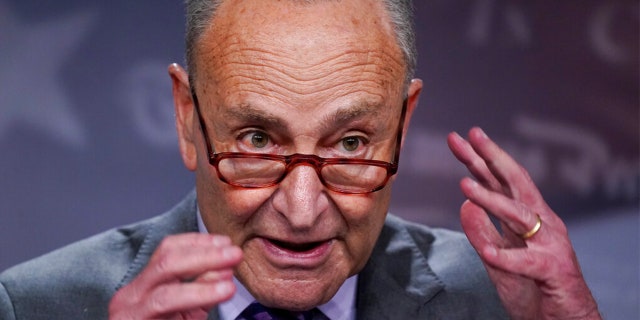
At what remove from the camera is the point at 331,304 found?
2.50 meters

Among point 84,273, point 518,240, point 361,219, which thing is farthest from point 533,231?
point 84,273

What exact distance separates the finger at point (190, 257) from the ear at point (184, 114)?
0.55m

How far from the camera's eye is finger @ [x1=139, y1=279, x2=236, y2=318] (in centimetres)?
181

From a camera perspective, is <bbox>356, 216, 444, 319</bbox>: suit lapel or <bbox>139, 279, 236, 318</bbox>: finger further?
<bbox>356, 216, 444, 319</bbox>: suit lapel

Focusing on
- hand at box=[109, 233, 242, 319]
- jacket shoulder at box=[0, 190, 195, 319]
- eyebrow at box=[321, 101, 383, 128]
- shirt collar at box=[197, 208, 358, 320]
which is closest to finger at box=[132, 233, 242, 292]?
hand at box=[109, 233, 242, 319]

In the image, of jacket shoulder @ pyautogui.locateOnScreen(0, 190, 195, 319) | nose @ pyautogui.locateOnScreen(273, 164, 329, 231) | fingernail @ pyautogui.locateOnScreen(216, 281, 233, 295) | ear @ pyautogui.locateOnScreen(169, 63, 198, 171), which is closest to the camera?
fingernail @ pyautogui.locateOnScreen(216, 281, 233, 295)

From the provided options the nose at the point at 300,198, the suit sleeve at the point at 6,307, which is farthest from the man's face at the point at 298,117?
the suit sleeve at the point at 6,307

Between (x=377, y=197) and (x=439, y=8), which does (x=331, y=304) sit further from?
(x=439, y=8)

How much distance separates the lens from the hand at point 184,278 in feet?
5.95

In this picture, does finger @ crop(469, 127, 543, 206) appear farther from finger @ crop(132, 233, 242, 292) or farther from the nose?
finger @ crop(132, 233, 242, 292)

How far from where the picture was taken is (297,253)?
2.20m

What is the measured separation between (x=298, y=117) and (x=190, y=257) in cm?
44

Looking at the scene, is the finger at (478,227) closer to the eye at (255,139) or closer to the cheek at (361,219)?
the cheek at (361,219)

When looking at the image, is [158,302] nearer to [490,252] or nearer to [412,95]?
[490,252]
